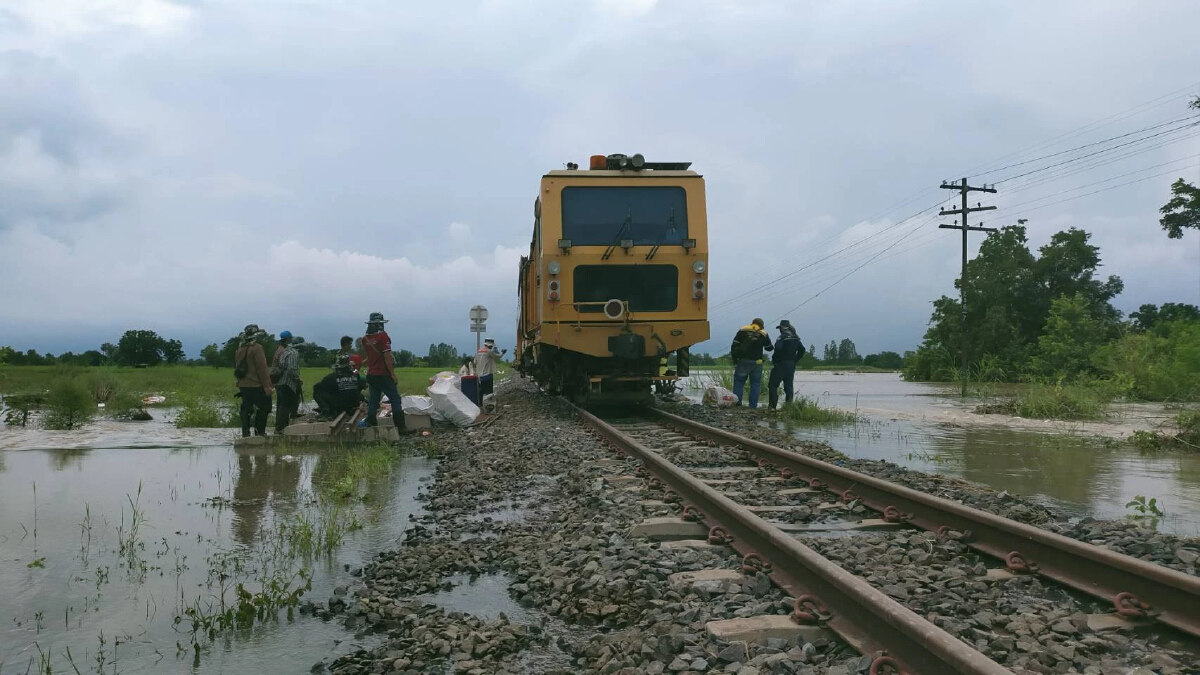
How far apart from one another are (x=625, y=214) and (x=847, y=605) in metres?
9.54

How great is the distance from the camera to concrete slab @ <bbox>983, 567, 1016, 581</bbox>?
13.0ft

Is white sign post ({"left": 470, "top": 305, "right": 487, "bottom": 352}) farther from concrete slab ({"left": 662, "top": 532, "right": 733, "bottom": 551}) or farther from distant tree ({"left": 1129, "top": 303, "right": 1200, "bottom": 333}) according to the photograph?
distant tree ({"left": 1129, "top": 303, "right": 1200, "bottom": 333})

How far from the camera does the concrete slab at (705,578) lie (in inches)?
148

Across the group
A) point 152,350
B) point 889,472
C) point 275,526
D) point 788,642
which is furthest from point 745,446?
point 152,350

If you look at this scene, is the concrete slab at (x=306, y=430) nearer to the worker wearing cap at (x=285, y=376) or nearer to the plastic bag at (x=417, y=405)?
the worker wearing cap at (x=285, y=376)

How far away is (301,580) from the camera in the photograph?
4387 millimetres

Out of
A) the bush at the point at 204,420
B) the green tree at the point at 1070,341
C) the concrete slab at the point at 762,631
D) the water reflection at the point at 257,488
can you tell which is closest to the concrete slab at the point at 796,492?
the concrete slab at the point at 762,631

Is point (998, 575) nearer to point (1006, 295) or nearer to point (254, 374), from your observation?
point (254, 374)

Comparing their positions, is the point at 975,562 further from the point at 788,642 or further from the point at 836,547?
the point at 788,642

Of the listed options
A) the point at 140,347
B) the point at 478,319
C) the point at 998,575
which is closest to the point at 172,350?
the point at 140,347

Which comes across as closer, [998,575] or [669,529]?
[998,575]

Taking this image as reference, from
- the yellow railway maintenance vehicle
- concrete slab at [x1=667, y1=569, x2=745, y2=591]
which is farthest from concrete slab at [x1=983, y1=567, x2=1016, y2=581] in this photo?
the yellow railway maintenance vehicle

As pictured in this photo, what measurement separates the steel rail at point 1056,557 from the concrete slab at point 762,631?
4.66 feet

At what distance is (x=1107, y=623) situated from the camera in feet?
10.9
